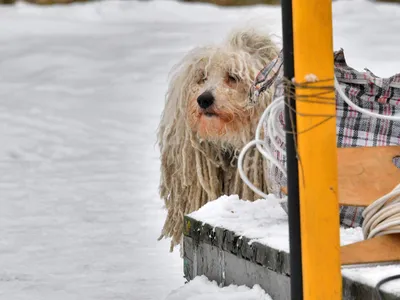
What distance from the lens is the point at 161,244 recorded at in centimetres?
487

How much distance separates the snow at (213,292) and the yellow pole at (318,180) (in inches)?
31.1

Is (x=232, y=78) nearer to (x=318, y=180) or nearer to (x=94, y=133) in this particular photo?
(x=318, y=180)

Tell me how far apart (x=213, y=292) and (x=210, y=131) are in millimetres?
1350

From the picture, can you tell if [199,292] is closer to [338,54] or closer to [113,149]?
[338,54]

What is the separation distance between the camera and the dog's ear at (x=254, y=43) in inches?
181

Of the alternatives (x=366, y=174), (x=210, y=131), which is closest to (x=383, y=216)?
→ (x=366, y=174)

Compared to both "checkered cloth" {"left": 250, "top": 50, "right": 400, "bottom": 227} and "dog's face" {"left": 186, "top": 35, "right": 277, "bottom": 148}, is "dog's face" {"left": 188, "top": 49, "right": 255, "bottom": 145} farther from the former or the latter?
"checkered cloth" {"left": 250, "top": 50, "right": 400, "bottom": 227}

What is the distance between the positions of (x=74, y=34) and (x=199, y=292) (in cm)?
1123

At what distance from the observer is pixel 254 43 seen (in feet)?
15.2

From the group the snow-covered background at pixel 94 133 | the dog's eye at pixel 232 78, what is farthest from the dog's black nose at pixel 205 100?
the snow-covered background at pixel 94 133

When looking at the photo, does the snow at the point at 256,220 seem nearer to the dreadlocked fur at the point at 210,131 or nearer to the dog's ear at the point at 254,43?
the dreadlocked fur at the point at 210,131

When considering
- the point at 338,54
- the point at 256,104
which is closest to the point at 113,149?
the point at 256,104

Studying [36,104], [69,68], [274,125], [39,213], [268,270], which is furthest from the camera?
[69,68]

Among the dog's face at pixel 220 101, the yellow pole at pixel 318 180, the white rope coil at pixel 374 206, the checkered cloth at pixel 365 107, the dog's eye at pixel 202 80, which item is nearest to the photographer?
the yellow pole at pixel 318 180
